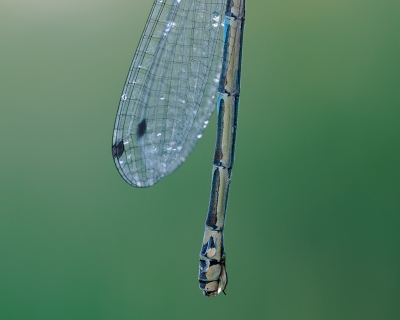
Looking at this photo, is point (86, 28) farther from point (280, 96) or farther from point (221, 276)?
point (221, 276)

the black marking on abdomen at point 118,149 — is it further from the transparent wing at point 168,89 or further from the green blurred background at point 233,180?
the green blurred background at point 233,180

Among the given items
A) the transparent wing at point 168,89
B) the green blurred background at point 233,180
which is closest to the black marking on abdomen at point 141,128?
the transparent wing at point 168,89

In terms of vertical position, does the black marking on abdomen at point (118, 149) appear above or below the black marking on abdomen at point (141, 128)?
below

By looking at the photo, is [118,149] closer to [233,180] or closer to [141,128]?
[141,128]

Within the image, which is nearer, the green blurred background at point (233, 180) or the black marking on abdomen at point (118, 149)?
the black marking on abdomen at point (118, 149)

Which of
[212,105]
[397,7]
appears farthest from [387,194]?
[212,105]

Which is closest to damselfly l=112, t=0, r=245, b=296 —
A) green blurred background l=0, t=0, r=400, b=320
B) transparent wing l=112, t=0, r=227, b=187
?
transparent wing l=112, t=0, r=227, b=187

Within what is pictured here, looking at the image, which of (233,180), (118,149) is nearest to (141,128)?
(118,149)
